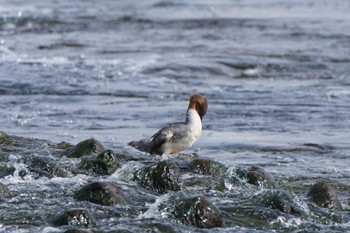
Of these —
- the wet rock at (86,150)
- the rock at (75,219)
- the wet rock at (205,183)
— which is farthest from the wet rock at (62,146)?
the rock at (75,219)

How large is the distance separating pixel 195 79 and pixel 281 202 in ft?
31.9

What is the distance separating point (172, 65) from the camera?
61.6 ft

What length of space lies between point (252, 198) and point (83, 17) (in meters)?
20.0

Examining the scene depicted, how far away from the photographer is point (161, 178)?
8.55 metres

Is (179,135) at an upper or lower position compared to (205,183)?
upper

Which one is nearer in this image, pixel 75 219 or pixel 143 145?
pixel 75 219

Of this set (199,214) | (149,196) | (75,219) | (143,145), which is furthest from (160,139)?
(75,219)

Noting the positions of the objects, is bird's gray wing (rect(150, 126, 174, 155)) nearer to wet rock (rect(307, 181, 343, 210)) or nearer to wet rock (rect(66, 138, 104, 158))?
wet rock (rect(66, 138, 104, 158))

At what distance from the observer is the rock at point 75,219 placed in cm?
732

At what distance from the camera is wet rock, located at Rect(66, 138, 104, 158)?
Answer: 9734mm

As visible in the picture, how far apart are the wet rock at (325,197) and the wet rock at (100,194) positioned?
5.27 feet

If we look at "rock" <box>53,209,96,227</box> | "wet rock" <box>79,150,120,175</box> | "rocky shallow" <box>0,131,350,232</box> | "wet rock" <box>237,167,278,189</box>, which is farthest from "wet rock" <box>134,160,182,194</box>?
"rock" <box>53,209,96,227</box>

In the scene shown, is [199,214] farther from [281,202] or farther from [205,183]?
[205,183]

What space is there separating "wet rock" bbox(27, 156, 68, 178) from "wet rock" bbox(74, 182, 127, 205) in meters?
0.81
